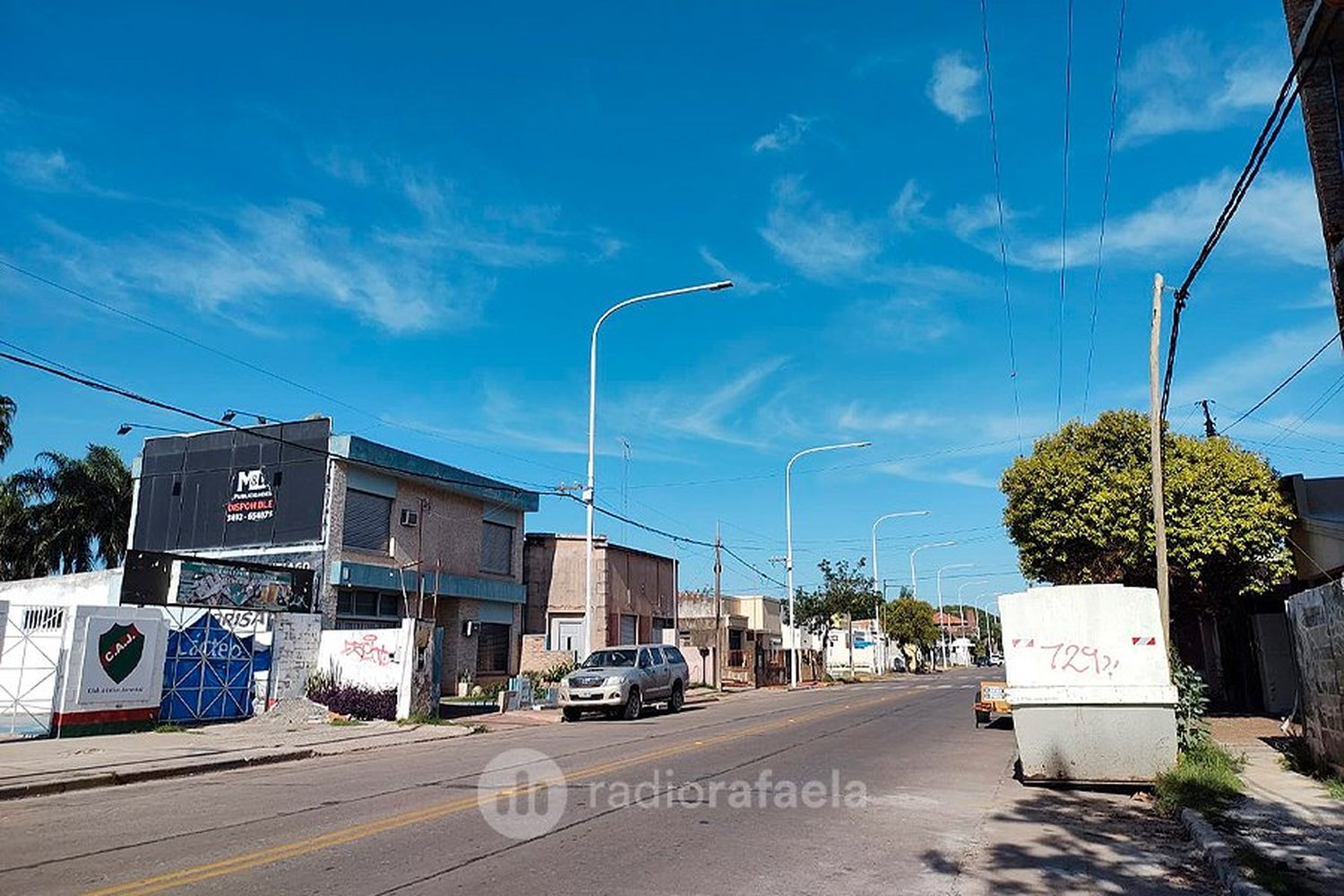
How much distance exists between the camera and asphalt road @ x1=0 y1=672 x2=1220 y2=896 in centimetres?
736

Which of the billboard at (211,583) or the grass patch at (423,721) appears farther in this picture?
the grass patch at (423,721)

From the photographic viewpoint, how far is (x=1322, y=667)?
11.9m

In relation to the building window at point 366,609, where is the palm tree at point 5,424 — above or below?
above

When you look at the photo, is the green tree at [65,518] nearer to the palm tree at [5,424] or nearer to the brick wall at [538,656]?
the palm tree at [5,424]

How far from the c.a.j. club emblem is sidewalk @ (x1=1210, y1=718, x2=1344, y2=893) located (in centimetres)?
1919

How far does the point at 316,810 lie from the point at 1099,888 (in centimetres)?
757

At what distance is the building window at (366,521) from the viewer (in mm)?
29719

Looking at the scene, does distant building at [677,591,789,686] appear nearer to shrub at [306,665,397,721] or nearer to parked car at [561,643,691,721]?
parked car at [561,643,691,721]

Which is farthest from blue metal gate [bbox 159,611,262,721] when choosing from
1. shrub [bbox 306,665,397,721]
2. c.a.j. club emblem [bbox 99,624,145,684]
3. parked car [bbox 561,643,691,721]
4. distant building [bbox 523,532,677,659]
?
distant building [bbox 523,532,677,659]

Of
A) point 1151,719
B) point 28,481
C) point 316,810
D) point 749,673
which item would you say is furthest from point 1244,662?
point 28,481

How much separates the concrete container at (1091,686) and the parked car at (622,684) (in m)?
15.3

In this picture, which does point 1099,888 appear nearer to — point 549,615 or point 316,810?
point 316,810

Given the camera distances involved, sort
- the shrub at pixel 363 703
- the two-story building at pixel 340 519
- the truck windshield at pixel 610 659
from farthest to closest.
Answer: the two-story building at pixel 340 519 → the truck windshield at pixel 610 659 → the shrub at pixel 363 703

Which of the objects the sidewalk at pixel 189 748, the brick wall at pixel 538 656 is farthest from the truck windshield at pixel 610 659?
the brick wall at pixel 538 656
